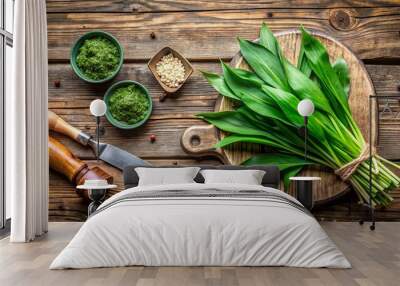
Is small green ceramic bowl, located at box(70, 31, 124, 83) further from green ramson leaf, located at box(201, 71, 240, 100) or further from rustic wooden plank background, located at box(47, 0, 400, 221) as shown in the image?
green ramson leaf, located at box(201, 71, 240, 100)

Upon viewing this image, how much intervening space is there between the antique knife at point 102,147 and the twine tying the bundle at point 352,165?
1.95 m

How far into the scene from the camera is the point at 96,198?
5051mm

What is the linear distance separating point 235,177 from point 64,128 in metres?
1.91

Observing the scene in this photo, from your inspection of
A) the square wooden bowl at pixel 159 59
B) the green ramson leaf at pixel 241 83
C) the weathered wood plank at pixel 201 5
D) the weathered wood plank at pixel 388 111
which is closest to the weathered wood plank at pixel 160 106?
the weathered wood plank at pixel 388 111

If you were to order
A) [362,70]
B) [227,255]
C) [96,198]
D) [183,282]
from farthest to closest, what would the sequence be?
[362,70] → [96,198] → [227,255] → [183,282]

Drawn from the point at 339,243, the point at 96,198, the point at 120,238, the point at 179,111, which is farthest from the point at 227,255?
the point at 179,111

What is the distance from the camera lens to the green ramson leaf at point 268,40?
5402mm

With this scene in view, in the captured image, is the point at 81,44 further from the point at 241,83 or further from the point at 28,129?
the point at 241,83

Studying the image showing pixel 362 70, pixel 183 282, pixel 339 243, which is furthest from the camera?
pixel 362 70

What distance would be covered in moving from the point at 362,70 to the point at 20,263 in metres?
3.75

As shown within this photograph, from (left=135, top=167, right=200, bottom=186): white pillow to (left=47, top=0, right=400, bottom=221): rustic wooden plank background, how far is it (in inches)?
18.1

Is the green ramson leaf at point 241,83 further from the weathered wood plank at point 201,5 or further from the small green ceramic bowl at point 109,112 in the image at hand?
the small green ceramic bowl at point 109,112

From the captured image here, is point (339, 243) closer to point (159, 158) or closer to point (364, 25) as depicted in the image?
point (159, 158)

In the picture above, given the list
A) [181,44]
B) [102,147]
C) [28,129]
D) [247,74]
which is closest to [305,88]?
[247,74]
